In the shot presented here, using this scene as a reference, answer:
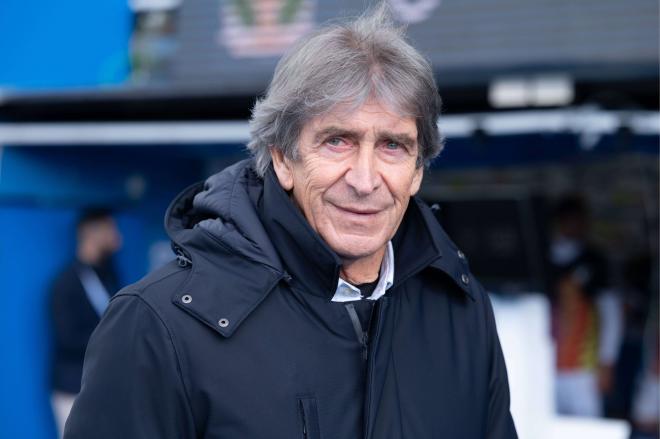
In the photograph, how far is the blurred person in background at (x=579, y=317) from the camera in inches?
238

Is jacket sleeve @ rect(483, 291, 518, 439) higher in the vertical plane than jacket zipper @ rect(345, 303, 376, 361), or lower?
lower

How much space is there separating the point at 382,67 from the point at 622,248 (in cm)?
566

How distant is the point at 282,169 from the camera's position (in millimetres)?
1811

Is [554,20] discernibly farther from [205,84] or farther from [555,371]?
[555,371]

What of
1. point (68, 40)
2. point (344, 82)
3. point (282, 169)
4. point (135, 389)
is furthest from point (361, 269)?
point (68, 40)

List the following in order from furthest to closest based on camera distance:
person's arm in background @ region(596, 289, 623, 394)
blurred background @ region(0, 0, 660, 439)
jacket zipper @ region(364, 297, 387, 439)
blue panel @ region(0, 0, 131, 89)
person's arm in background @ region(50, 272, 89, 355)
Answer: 1. blue panel @ region(0, 0, 131, 89)
2. person's arm in background @ region(596, 289, 623, 394)
3. person's arm in background @ region(50, 272, 89, 355)
4. blurred background @ region(0, 0, 660, 439)
5. jacket zipper @ region(364, 297, 387, 439)

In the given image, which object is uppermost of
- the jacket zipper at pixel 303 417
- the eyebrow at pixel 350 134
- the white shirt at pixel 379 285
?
the eyebrow at pixel 350 134

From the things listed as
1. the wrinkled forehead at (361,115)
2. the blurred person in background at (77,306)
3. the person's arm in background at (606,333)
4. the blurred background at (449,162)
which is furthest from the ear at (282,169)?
the person's arm in background at (606,333)

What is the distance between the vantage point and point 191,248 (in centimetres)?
170

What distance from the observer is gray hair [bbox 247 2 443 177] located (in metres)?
1.70

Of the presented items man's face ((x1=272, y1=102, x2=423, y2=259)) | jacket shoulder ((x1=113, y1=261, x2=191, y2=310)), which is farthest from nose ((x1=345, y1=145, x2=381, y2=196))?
jacket shoulder ((x1=113, y1=261, x2=191, y2=310))

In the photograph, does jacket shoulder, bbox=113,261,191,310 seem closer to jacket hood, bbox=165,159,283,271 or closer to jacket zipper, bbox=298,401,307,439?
jacket hood, bbox=165,159,283,271

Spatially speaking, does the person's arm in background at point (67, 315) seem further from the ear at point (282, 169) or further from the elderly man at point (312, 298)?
the ear at point (282, 169)

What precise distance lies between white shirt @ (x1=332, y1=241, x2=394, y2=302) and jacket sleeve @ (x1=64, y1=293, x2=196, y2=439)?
1.24 ft
